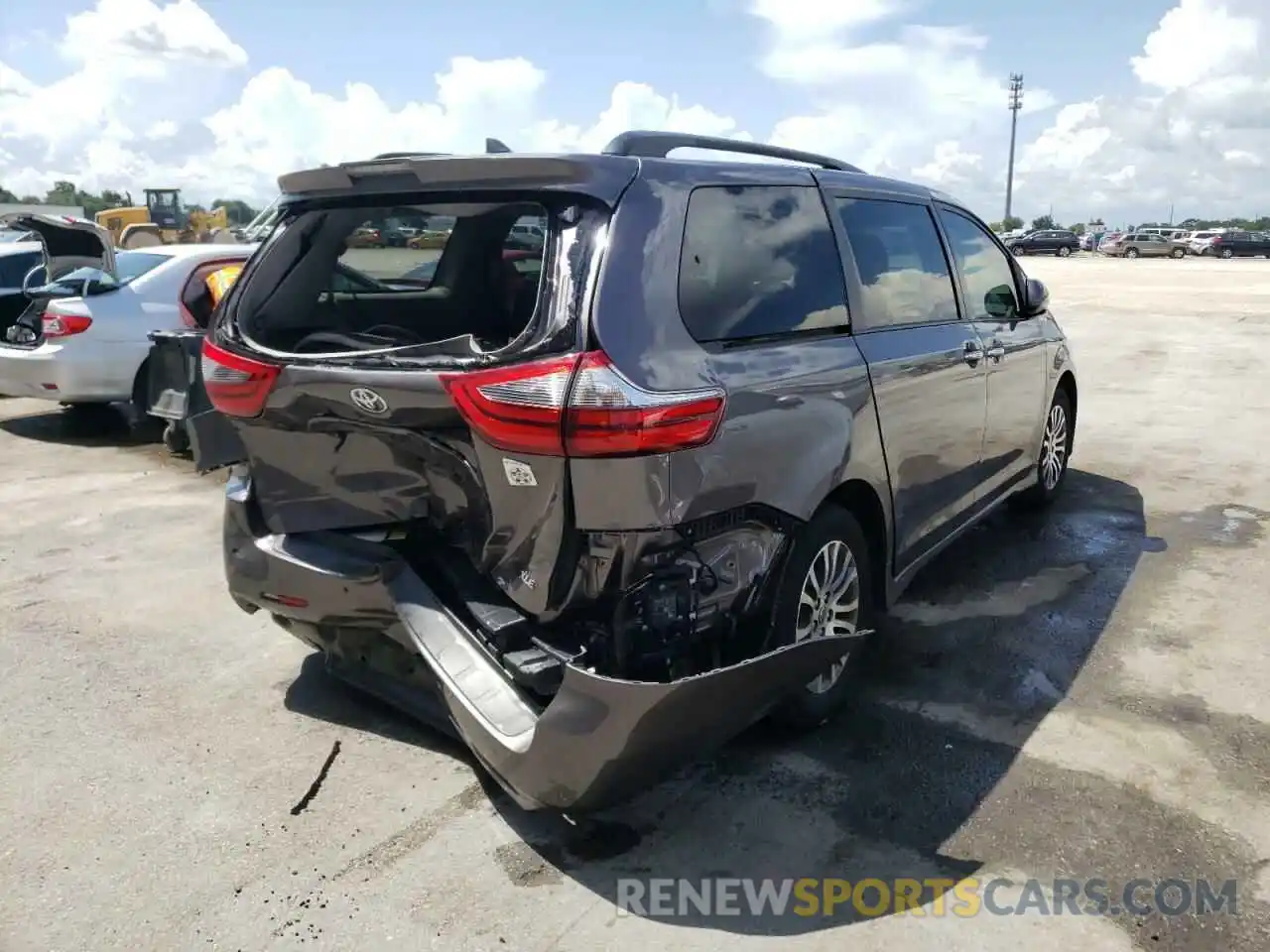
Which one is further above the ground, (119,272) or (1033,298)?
(119,272)

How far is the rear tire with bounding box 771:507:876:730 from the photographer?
3.16 m

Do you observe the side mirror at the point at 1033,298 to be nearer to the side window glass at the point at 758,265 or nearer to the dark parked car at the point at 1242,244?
the side window glass at the point at 758,265

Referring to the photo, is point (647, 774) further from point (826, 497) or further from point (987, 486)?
point (987, 486)

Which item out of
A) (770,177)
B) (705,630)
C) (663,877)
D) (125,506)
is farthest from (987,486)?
(125,506)

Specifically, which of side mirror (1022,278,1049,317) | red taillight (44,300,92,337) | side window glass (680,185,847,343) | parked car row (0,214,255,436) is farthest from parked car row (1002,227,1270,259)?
side window glass (680,185,847,343)

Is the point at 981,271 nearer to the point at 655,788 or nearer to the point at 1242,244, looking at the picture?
the point at 655,788

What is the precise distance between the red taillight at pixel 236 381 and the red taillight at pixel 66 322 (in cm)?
549

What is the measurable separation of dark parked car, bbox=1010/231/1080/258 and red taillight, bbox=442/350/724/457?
5795 cm

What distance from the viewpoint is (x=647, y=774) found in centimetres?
266

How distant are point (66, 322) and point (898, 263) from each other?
6898 millimetres

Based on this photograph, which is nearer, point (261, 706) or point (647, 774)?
point (647, 774)

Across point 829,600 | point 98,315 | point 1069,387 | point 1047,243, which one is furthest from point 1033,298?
point 1047,243

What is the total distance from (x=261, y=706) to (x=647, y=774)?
1.86 m

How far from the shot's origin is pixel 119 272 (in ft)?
28.1
